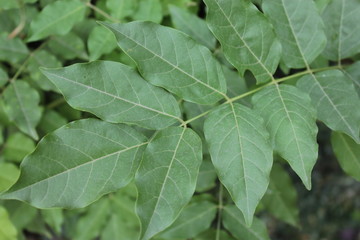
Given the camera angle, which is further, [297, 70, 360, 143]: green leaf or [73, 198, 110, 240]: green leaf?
[73, 198, 110, 240]: green leaf

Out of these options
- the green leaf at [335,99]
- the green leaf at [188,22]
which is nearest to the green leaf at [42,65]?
the green leaf at [188,22]

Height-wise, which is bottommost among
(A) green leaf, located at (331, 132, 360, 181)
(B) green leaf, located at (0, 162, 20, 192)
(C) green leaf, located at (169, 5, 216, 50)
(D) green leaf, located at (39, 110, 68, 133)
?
(B) green leaf, located at (0, 162, 20, 192)

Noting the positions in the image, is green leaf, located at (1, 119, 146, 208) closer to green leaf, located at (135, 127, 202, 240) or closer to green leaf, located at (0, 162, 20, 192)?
green leaf, located at (135, 127, 202, 240)

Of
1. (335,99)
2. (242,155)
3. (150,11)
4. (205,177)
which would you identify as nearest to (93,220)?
(205,177)

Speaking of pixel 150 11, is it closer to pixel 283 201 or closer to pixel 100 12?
pixel 100 12

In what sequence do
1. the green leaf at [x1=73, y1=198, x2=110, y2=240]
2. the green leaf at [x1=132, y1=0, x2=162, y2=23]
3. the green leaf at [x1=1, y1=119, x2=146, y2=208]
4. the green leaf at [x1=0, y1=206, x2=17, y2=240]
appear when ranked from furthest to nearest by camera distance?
the green leaf at [x1=73, y1=198, x2=110, y2=240] → the green leaf at [x1=132, y1=0, x2=162, y2=23] → the green leaf at [x1=0, y1=206, x2=17, y2=240] → the green leaf at [x1=1, y1=119, x2=146, y2=208]

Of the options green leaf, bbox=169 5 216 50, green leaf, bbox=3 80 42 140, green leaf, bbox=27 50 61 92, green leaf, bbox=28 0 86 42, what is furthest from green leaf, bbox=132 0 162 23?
green leaf, bbox=3 80 42 140
